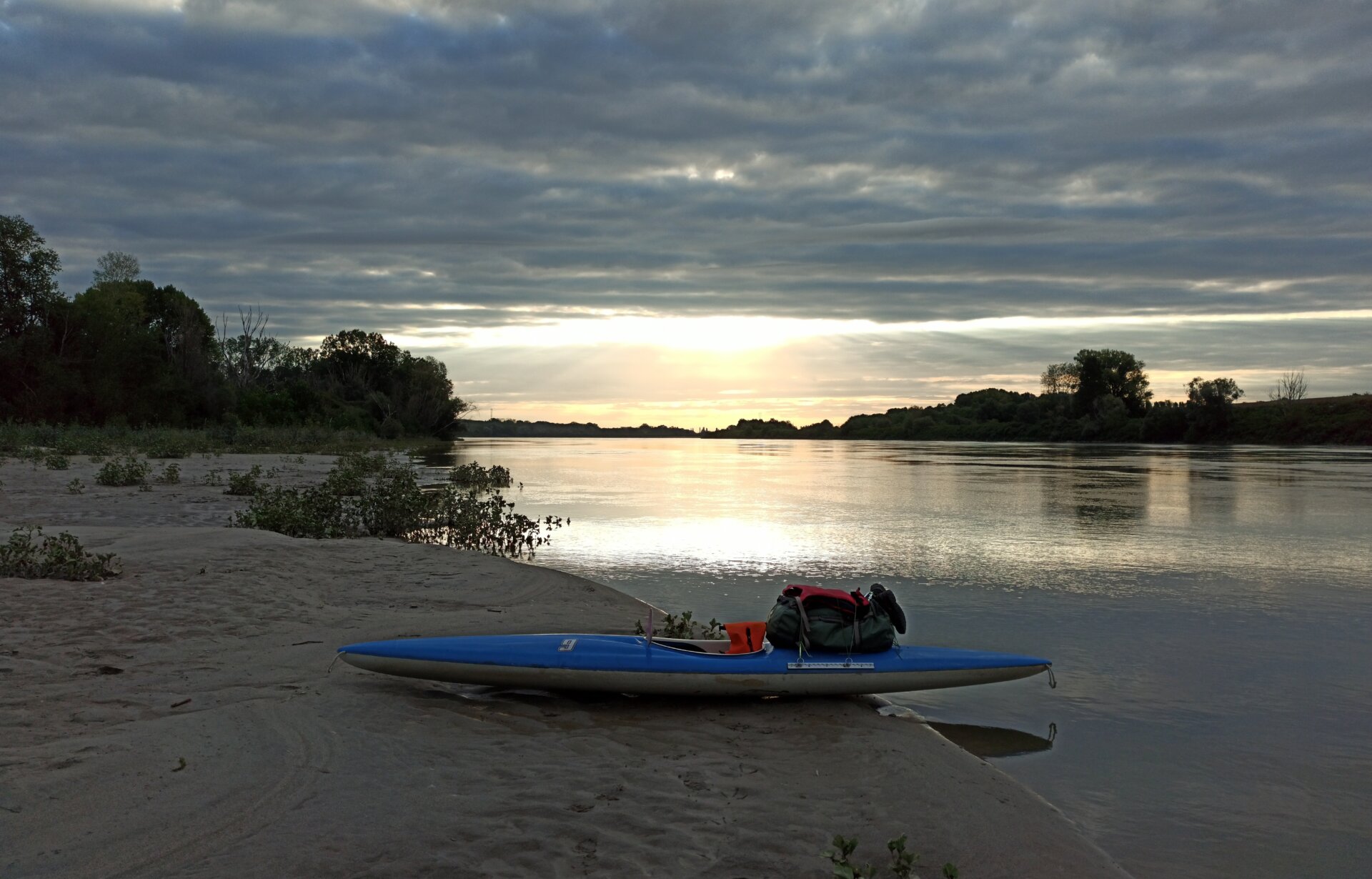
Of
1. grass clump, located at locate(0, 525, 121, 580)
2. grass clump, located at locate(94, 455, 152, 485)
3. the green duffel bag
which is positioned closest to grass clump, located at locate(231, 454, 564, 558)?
grass clump, located at locate(0, 525, 121, 580)

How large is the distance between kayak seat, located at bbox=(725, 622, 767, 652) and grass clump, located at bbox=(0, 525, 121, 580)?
21.3ft

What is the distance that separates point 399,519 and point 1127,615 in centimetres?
1143

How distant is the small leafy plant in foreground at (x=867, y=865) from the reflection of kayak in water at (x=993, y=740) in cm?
239

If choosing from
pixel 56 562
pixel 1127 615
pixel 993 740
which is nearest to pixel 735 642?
pixel 993 740

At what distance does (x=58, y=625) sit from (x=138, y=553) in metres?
3.03

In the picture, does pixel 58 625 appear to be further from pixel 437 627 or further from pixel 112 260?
pixel 112 260

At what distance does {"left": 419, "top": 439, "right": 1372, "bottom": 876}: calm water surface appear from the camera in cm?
554

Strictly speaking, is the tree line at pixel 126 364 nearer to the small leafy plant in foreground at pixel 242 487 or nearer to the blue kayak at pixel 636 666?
the small leafy plant in foreground at pixel 242 487

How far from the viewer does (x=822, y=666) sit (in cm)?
651

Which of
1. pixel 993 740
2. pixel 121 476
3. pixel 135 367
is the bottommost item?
pixel 993 740

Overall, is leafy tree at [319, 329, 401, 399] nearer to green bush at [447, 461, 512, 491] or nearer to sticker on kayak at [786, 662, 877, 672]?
green bush at [447, 461, 512, 491]

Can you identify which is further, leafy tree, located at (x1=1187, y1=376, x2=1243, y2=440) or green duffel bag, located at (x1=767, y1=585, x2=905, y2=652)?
leafy tree, located at (x1=1187, y1=376, x2=1243, y2=440)

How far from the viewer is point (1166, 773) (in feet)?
19.7

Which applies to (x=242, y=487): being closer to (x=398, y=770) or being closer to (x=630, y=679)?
(x=630, y=679)
